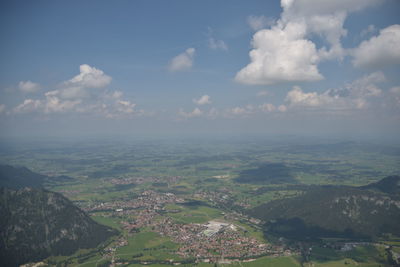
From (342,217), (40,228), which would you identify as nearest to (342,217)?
(342,217)

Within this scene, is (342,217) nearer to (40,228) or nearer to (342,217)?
(342,217)

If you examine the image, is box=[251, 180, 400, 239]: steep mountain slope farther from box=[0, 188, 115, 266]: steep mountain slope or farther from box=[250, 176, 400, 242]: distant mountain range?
box=[0, 188, 115, 266]: steep mountain slope

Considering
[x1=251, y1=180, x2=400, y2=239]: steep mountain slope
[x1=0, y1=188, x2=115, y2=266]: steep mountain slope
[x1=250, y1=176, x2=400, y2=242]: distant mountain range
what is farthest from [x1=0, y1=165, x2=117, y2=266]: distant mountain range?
[x1=251, y1=180, x2=400, y2=239]: steep mountain slope

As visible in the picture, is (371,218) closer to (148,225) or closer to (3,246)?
Answer: (148,225)

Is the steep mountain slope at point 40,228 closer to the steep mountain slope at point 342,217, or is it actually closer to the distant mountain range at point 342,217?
the distant mountain range at point 342,217

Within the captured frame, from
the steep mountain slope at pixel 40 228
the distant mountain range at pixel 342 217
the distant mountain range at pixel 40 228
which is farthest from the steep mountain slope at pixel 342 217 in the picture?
the steep mountain slope at pixel 40 228
